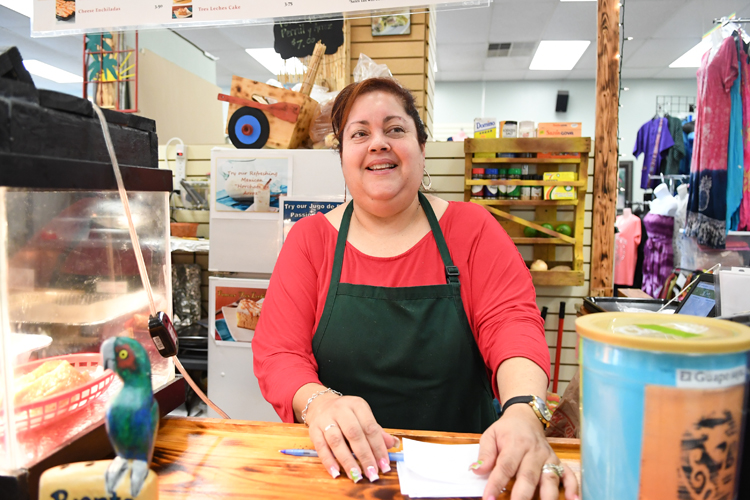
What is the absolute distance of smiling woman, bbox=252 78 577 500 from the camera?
1229 millimetres


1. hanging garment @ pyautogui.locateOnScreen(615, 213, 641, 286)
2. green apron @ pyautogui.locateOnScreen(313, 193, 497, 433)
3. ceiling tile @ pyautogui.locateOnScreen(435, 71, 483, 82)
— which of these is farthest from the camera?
ceiling tile @ pyautogui.locateOnScreen(435, 71, 483, 82)

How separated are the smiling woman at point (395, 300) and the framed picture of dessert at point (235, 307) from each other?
111cm

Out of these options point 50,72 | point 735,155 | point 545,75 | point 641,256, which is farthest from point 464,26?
point 50,72

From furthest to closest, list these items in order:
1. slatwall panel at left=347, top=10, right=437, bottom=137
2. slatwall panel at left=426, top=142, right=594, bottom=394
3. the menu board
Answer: slatwall panel at left=347, top=10, right=437, bottom=137
slatwall panel at left=426, top=142, right=594, bottom=394
the menu board

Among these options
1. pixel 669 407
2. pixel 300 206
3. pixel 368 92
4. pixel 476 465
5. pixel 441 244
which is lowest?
pixel 476 465

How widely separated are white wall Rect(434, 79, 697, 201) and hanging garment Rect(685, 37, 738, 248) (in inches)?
205

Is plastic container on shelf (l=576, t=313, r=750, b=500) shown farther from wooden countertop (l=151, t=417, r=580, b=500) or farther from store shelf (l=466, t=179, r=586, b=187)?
store shelf (l=466, t=179, r=586, b=187)

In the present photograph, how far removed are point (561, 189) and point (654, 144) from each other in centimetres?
410

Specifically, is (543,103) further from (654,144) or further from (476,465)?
(476,465)

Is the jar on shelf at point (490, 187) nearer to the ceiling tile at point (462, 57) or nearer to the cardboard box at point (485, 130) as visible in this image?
the cardboard box at point (485, 130)

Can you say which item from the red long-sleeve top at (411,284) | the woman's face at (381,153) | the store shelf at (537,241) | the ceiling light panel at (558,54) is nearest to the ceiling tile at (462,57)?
the ceiling light panel at (558,54)

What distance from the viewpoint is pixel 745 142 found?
3467mm

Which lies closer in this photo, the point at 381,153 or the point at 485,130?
the point at 381,153

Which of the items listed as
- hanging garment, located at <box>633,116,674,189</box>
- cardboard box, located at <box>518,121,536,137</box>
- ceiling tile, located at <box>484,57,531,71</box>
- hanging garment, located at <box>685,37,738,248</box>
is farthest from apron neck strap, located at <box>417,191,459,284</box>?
ceiling tile, located at <box>484,57,531,71</box>
